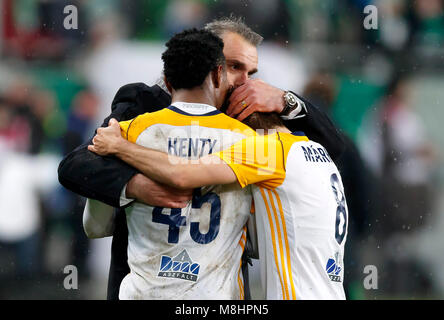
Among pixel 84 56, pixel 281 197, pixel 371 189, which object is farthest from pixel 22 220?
pixel 281 197

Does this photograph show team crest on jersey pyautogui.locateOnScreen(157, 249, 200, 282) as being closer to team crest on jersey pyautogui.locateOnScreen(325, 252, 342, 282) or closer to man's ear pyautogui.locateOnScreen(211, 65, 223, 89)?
team crest on jersey pyautogui.locateOnScreen(325, 252, 342, 282)

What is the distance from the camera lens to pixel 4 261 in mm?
5172

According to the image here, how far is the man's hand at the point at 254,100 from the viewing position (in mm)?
2139

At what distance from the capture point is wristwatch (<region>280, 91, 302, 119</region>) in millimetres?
2229

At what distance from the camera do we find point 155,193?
1.95 metres

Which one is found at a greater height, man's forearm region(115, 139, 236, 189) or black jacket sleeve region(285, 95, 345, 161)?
black jacket sleeve region(285, 95, 345, 161)

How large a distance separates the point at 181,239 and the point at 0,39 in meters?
4.87

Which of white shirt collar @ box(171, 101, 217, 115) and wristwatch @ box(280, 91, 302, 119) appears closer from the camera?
white shirt collar @ box(171, 101, 217, 115)

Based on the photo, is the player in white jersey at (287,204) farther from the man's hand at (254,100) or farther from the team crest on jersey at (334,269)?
the man's hand at (254,100)

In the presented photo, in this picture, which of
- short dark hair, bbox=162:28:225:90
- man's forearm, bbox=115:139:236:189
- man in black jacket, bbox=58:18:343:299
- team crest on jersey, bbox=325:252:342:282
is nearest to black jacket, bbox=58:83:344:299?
man in black jacket, bbox=58:18:343:299

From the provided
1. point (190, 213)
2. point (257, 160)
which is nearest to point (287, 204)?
point (257, 160)

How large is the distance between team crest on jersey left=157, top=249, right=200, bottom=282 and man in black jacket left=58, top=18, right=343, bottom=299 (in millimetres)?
172

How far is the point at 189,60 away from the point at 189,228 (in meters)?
0.54

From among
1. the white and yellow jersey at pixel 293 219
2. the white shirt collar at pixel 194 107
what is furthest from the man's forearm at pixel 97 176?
the white and yellow jersey at pixel 293 219
